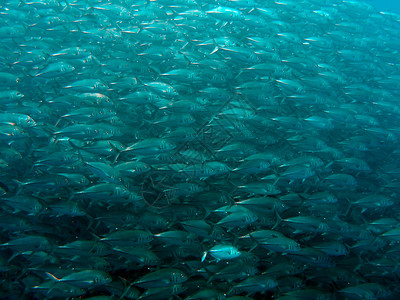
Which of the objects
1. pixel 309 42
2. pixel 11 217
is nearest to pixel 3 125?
pixel 11 217

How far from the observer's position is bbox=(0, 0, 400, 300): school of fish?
368cm

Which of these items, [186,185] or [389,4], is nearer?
[186,185]

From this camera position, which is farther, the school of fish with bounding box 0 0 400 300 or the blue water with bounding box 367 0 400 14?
the blue water with bounding box 367 0 400 14

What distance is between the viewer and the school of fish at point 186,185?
3.68 meters

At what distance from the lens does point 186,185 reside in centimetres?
414

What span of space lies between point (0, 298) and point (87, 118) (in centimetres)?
296

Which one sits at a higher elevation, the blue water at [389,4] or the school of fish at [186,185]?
the blue water at [389,4]

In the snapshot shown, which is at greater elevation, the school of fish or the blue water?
the blue water

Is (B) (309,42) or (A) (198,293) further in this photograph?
(B) (309,42)

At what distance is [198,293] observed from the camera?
343 cm

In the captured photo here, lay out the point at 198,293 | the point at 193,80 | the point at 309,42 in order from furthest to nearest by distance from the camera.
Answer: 1. the point at 309,42
2. the point at 193,80
3. the point at 198,293

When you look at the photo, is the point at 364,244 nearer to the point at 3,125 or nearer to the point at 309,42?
the point at 309,42

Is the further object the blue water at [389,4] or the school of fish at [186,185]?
the blue water at [389,4]

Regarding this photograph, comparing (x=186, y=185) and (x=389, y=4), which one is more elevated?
(x=389, y=4)
